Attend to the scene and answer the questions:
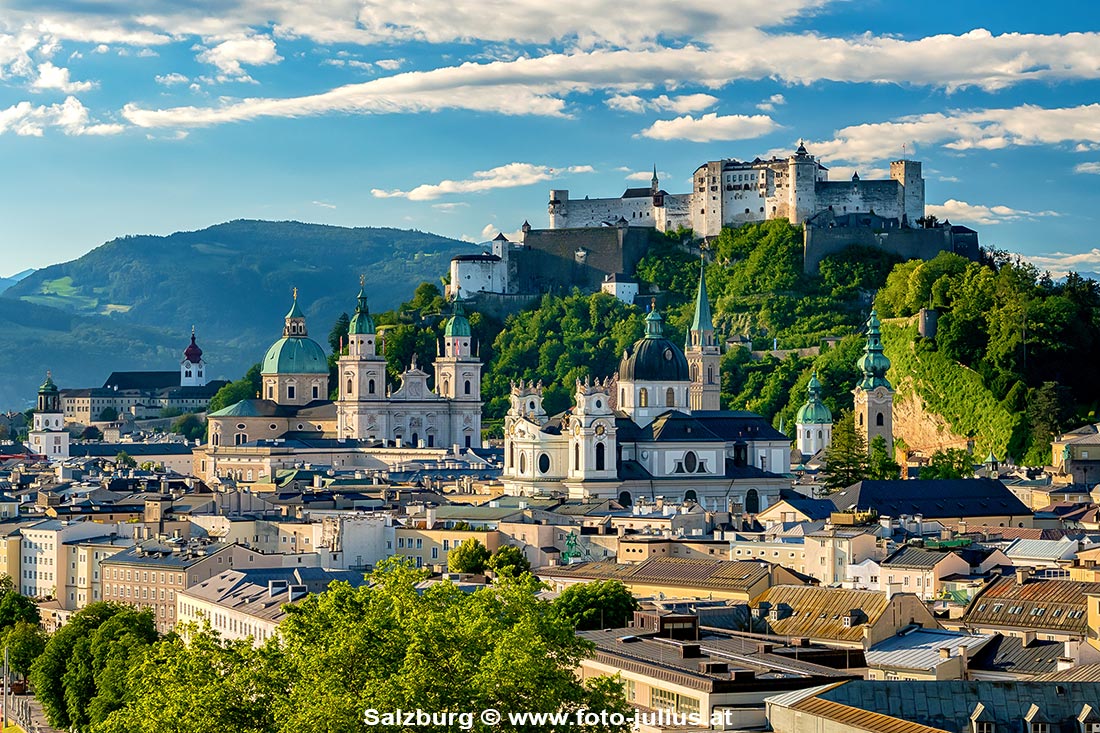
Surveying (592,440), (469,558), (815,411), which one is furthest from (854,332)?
(469,558)

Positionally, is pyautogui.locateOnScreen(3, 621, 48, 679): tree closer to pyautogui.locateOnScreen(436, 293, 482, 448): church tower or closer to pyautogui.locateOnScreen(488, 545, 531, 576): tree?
pyautogui.locateOnScreen(488, 545, 531, 576): tree

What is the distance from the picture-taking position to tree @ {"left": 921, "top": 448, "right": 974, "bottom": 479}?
98.8 metres

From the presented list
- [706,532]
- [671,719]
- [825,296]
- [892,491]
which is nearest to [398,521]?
[706,532]

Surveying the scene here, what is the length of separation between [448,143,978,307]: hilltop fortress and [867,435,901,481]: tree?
1118 inches

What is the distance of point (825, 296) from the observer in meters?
134

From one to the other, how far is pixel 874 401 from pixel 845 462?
48.8ft

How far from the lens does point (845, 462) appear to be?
3932 inches

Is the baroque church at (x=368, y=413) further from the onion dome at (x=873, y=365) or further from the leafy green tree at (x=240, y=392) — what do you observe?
the onion dome at (x=873, y=365)

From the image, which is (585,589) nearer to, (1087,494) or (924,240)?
(1087,494)

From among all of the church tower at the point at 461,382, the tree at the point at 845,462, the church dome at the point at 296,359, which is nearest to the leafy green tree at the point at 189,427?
the church dome at the point at 296,359

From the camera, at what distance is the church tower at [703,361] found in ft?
373

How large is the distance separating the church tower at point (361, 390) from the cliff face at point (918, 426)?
2690 cm

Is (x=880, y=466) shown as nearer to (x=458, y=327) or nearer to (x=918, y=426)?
(x=918, y=426)

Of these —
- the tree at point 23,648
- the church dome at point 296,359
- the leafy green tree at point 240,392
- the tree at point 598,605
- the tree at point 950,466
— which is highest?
the church dome at point 296,359
